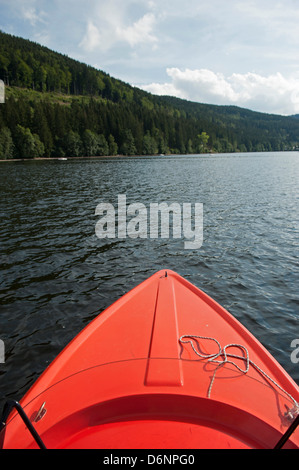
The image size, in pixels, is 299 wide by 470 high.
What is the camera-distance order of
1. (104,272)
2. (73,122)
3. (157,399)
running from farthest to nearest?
(73,122) → (104,272) → (157,399)

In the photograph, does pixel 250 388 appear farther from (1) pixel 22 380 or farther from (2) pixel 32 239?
(2) pixel 32 239

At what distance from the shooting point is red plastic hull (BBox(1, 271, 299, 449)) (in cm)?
308

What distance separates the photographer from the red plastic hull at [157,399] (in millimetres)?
3080

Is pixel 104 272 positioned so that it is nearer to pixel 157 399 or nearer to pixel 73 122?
pixel 157 399

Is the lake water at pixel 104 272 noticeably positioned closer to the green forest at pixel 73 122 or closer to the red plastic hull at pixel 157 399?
the red plastic hull at pixel 157 399

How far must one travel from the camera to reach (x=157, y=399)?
3404 mm

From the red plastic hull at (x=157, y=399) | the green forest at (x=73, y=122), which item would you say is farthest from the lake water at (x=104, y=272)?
the green forest at (x=73, y=122)

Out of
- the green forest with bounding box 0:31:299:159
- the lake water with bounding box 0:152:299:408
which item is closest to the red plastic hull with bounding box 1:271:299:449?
the lake water with bounding box 0:152:299:408

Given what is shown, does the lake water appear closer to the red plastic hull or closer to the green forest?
the red plastic hull

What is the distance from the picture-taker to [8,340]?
22.4 feet

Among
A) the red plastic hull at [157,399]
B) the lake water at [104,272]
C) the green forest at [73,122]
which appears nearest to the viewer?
the red plastic hull at [157,399]

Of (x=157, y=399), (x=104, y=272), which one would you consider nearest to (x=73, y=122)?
(x=104, y=272)

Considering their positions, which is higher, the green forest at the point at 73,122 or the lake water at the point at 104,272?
the green forest at the point at 73,122
